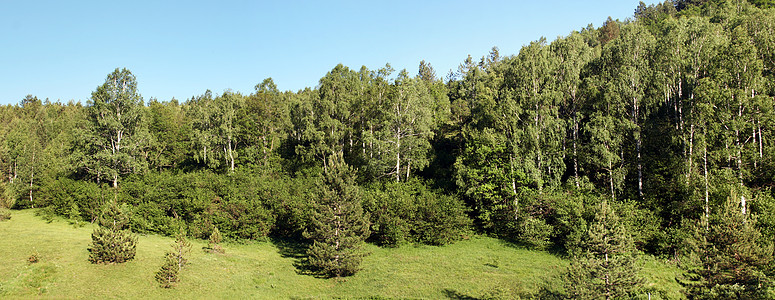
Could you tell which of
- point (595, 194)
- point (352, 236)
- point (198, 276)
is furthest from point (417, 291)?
point (595, 194)

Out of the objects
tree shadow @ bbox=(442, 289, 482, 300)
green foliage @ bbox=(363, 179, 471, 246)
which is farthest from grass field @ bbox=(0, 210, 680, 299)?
green foliage @ bbox=(363, 179, 471, 246)

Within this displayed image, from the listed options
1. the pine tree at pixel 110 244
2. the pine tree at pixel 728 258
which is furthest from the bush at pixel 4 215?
the pine tree at pixel 728 258

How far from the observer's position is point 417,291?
2888 cm

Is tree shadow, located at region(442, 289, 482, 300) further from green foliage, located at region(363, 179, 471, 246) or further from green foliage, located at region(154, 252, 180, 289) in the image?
green foliage, located at region(154, 252, 180, 289)

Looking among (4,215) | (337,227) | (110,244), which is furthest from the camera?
(4,215)

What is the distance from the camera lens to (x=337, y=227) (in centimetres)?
3478

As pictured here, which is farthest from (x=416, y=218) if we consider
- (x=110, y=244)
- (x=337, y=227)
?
(x=110, y=244)

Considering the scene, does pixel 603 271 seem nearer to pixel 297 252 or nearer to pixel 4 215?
pixel 297 252

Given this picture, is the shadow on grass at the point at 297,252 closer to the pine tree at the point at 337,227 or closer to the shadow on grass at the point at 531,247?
the pine tree at the point at 337,227

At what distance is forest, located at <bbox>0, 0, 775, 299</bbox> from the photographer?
1318 inches

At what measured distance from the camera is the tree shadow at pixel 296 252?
117 ft

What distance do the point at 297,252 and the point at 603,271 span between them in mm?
30158

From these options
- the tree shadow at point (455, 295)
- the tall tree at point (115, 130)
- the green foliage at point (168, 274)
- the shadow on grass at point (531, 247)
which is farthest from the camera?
the tall tree at point (115, 130)

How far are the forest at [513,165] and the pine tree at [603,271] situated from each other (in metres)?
0.10
